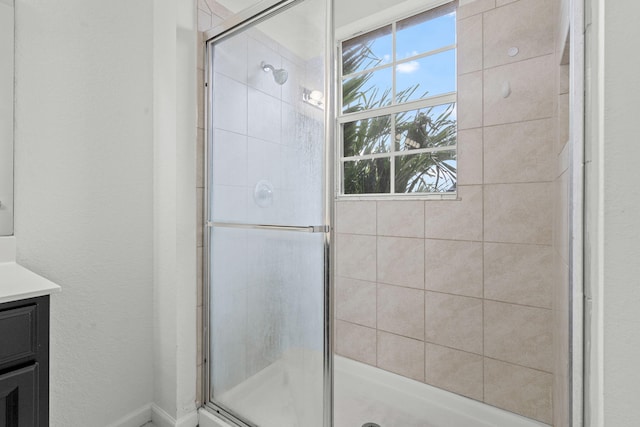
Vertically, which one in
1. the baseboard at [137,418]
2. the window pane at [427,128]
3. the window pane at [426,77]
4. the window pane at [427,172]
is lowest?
the baseboard at [137,418]

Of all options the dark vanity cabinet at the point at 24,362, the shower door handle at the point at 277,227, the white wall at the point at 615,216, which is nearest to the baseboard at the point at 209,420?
the dark vanity cabinet at the point at 24,362

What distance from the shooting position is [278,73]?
1.32 m

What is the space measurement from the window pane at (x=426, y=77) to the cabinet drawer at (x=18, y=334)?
7.04ft

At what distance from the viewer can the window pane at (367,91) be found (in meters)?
2.27

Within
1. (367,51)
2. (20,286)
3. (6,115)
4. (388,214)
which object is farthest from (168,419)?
(367,51)

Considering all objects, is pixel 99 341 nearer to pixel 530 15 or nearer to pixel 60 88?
pixel 60 88

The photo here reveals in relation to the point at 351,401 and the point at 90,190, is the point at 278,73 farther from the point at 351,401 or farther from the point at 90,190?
the point at 351,401

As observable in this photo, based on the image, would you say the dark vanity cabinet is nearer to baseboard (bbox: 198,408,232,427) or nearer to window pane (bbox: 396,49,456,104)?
baseboard (bbox: 198,408,232,427)

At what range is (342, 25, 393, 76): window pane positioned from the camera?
225 cm

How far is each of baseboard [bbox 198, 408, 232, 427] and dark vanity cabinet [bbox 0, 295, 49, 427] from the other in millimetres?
787

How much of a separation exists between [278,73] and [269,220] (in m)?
0.62

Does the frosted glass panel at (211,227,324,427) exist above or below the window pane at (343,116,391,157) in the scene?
below

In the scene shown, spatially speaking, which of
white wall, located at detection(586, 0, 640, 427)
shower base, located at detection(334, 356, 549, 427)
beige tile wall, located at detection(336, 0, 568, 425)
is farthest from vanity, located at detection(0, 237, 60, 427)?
beige tile wall, located at detection(336, 0, 568, 425)

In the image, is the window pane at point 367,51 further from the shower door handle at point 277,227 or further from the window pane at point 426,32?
the shower door handle at point 277,227
